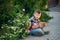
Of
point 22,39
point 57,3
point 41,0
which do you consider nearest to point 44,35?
point 22,39

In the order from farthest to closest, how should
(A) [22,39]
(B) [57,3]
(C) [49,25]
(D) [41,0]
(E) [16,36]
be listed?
(B) [57,3], (D) [41,0], (C) [49,25], (A) [22,39], (E) [16,36]

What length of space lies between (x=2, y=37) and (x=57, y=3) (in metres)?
17.1

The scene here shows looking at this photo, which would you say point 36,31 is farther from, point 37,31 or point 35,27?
point 35,27

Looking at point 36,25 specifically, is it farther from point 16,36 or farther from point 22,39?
point 16,36

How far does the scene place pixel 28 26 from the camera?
339 inches

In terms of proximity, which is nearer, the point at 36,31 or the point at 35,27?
the point at 36,31

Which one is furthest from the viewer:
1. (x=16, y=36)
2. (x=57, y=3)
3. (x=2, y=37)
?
(x=57, y=3)

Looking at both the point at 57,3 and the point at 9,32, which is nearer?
the point at 9,32

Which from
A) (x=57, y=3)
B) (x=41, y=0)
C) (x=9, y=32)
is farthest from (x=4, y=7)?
(x=57, y=3)

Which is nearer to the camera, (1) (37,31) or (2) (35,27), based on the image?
(1) (37,31)

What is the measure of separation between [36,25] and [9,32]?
2.22 meters

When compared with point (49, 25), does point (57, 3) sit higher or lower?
lower

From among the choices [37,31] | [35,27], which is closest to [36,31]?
[37,31]

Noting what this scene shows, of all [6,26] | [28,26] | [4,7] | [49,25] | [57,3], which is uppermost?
[4,7]
